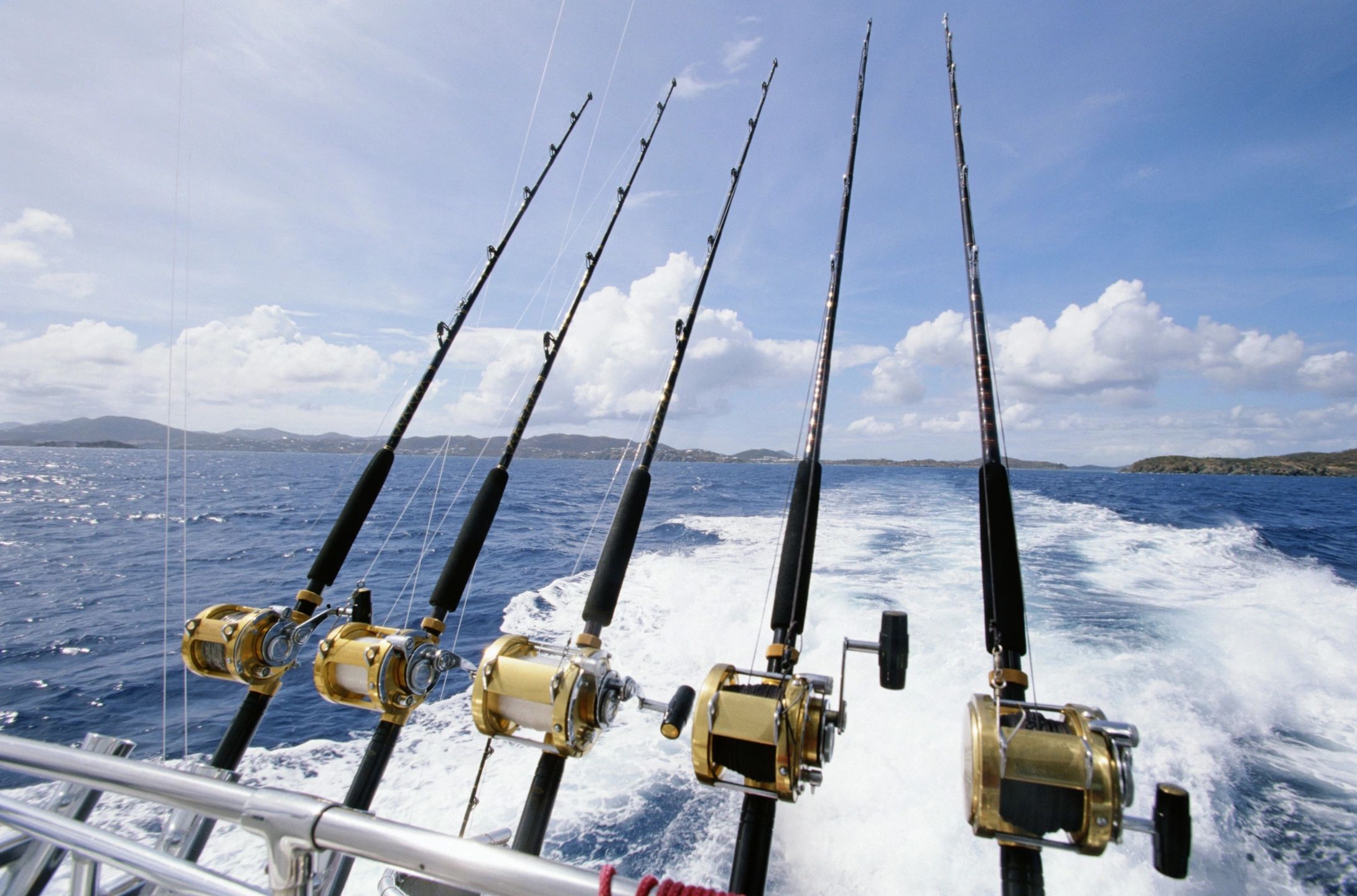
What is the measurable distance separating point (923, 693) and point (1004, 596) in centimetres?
405

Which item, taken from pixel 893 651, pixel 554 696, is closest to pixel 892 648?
pixel 893 651

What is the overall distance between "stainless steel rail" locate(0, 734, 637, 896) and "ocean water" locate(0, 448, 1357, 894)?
293 centimetres

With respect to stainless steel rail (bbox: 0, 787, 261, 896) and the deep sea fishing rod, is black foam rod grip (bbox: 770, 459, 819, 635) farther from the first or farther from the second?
stainless steel rail (bbox: 0, 787, 261, 896)

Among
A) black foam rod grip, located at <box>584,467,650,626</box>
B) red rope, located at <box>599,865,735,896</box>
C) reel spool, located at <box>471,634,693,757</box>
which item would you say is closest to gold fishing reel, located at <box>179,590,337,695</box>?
reel spool, located at <box>471,634,693,757</box>

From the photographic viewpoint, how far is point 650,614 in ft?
26.8

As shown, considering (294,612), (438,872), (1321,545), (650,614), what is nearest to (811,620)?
(650,614)

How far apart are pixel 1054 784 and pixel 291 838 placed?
1671 millimetres

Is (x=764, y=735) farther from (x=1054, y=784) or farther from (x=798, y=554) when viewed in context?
(x=798, y=554)

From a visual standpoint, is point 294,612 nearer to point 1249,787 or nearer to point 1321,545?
point 1249,787

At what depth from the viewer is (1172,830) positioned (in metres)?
1.41

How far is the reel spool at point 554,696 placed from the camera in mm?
1917

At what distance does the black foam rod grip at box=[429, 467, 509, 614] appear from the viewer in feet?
9.59

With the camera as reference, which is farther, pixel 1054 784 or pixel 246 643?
pixel 246 643

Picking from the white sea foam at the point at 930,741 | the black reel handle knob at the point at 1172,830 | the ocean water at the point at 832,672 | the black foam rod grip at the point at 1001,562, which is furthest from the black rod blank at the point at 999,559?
the ocean water at the point at 832,672
